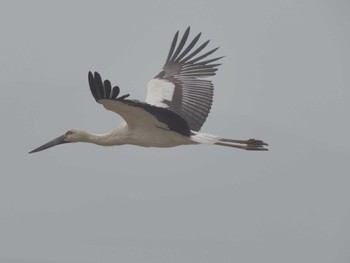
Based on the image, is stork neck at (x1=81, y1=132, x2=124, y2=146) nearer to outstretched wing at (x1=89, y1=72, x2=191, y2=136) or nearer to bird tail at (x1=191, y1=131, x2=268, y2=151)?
outstretched wing at (x1=89, y1=72, x2=191, y2=136)

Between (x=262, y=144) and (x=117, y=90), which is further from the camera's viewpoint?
(x=262, y=144)

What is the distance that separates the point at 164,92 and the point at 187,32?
5.22ft

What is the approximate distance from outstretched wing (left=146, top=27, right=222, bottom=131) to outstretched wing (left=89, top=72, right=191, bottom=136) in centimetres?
103

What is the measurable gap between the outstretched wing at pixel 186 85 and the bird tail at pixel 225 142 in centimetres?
67

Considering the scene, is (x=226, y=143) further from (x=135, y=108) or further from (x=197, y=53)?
(x=197, y=53)

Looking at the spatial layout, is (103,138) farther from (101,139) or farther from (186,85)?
(186,85)

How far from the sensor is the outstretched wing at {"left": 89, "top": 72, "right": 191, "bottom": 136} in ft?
49.0

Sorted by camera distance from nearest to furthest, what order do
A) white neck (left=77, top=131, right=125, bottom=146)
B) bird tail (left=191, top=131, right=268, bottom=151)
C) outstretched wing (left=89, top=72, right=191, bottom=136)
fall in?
outstretched wing (left=89, top=72, right=191, bottom=136), bird tail (left=191, top=131, right=268, bottom=151), white neck (left=77, top=131, right=125, bottom=146)

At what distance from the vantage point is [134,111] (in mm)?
16391

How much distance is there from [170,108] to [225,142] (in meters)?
1.63

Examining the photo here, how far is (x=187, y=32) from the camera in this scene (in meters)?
20.3

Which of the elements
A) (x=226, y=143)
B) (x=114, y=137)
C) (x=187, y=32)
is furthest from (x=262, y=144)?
(x=187, y=32)

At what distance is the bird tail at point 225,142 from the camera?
16984 mm

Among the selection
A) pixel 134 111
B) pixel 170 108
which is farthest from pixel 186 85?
pixel 134 111
